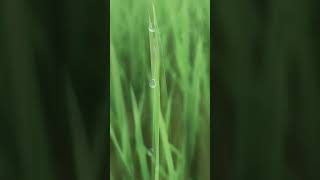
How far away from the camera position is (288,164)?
69 centimetres

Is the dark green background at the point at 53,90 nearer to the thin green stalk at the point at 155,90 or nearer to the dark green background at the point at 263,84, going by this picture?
the thin green stalk at the point at 155,90

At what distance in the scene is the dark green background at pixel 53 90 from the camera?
66cm

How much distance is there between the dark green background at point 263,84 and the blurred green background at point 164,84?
0.09ft

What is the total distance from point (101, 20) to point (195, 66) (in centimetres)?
15

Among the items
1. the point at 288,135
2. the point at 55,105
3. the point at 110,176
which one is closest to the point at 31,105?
the point at 55,105

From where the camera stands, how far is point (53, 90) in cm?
67

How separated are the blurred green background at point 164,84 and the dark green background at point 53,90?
0.07ft

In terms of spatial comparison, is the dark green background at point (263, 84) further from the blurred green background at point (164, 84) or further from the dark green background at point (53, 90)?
the dark green background at point (53, 90)

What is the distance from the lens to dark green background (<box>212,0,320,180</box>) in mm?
679

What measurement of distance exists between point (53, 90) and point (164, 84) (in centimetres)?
16

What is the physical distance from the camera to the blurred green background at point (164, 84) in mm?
661

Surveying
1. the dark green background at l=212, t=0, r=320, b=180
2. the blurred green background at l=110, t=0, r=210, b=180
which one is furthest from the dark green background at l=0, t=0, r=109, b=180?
the dark green background at l=212, t=0, r=320, b=180

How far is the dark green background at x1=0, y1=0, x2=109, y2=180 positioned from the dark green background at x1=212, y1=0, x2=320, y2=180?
0.17 metres

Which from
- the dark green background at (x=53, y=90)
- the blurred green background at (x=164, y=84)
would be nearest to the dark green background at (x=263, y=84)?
the blurred green background at (x=164, y=84)
